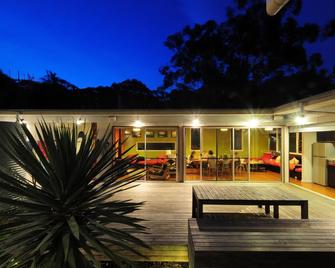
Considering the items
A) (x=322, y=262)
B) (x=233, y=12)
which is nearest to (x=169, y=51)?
(x=233, y=12)

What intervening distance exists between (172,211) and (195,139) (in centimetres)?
413

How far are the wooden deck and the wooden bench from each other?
0.55 m

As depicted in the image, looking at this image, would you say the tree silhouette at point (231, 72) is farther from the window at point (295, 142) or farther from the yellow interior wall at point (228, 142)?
the yellow interior wall at point (228, 142)

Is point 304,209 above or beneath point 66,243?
beneath

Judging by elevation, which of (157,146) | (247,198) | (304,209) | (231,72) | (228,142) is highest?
(231,72)

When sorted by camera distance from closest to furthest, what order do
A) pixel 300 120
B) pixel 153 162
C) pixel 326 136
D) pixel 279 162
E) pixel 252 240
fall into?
1. pixel 252 240
2. pixel 300 120
3. pixel 326 136
4. pixel 279 162
5. pixel 153 162

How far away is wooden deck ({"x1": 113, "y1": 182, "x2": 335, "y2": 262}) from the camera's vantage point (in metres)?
4.18

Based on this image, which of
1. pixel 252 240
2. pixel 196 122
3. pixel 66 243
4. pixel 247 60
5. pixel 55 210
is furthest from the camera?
pixel 247 60

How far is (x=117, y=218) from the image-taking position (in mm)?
2363

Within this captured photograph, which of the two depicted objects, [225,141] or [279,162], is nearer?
[225,141]

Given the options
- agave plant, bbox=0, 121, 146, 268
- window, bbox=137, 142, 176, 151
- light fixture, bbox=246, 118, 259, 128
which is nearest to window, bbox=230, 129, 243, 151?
light fixture, bbox=246, 118, 259, 128

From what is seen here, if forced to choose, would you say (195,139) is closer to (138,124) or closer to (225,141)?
(225,141)

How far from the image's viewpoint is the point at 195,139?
9.83 metres

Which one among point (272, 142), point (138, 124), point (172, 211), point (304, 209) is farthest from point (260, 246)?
point (272, 142)
